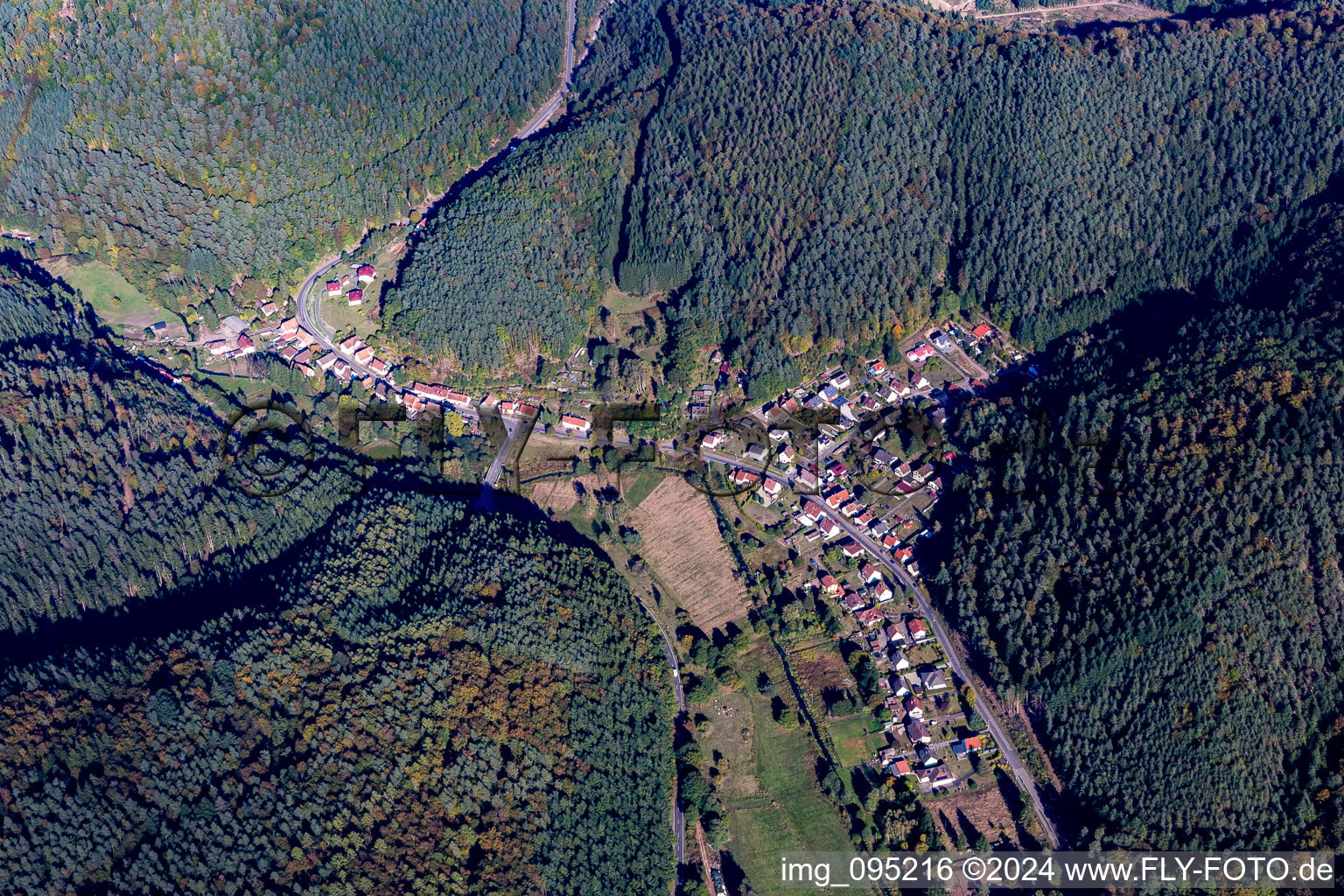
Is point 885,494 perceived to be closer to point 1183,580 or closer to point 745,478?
point 745,478

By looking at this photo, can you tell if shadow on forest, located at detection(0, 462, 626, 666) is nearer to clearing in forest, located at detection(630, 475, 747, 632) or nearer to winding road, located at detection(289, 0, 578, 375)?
clearing in forest, located at detection(630, 475, 747, 632)

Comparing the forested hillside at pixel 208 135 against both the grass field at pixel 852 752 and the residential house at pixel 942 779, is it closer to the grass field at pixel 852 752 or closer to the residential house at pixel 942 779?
the grass field at pixel 852 752

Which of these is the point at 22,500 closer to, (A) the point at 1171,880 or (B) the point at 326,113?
(B) the point at 326,113

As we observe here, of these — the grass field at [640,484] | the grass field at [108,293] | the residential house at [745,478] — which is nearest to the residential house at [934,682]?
the residential house at [745,478]

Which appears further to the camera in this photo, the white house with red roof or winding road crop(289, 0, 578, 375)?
winding road crop(289, 0, 578, 375)

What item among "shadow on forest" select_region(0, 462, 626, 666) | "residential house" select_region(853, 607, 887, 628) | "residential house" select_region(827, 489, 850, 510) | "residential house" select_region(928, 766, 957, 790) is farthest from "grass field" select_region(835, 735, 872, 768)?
"shadow on forest" select_region(0, 462, 626, 666)

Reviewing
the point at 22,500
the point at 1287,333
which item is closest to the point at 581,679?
the point at 22,500
